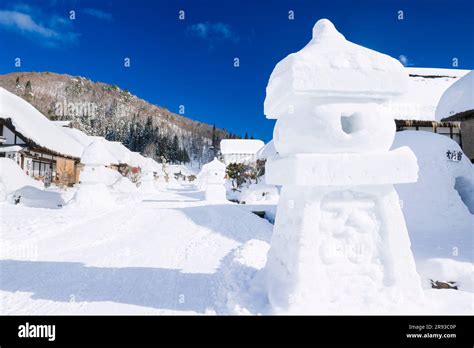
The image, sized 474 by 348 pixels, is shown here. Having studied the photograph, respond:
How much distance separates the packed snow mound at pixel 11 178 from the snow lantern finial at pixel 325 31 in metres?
14.9

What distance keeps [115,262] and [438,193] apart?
7.41 metres

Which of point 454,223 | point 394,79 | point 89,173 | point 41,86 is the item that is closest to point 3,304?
point 394,79

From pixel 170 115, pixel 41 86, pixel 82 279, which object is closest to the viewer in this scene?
pixel 82 279

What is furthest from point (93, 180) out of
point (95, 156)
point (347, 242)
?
point (347, 242)

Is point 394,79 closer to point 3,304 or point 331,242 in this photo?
point 331,242

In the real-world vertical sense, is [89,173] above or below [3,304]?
above

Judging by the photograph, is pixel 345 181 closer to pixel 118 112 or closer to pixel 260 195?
pixel 260 195

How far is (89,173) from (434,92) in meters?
15.4

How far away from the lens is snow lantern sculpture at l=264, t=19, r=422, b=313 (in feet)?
9.37

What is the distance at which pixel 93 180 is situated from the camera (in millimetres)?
13211

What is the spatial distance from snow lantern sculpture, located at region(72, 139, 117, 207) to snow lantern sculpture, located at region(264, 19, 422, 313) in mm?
11701

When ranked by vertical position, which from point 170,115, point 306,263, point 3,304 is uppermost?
point 170,115

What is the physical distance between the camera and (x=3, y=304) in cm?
338

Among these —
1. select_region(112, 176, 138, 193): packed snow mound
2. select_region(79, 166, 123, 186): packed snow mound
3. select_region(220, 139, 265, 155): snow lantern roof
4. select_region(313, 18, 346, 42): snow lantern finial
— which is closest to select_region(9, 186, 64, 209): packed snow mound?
select_region(79, 166, 123, 186): packed snow mound
